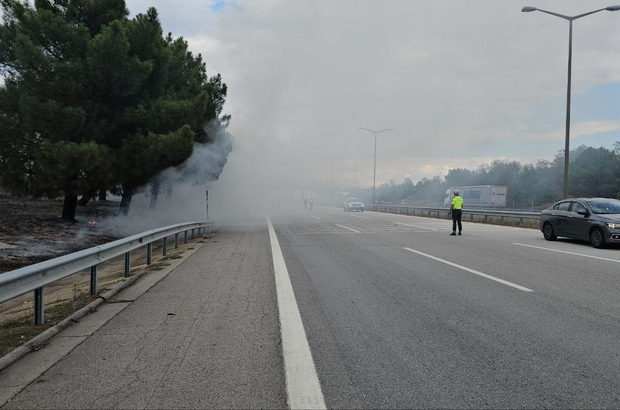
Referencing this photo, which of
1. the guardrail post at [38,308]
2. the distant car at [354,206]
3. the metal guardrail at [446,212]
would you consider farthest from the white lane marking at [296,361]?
the distant car at [354,206]

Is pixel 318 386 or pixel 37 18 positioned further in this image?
pixel 37 18

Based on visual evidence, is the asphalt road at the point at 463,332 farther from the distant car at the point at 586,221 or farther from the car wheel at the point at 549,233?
the car wheel at the point at 549,233

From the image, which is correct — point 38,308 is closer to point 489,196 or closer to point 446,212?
point 446,212

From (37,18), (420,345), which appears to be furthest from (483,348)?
(37,18)

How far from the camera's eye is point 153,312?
17.2 feet

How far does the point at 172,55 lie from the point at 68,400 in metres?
19.2

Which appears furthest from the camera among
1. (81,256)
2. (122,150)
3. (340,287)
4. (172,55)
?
(172,55)

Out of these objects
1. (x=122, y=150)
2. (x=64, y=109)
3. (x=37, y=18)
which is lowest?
(x=122, y=150)

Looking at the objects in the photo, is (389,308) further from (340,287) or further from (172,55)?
(172,55)

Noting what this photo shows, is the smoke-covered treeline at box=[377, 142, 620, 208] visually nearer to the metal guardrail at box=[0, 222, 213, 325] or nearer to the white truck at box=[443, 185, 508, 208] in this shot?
the white truck at box=[443, 185, 508, 208]

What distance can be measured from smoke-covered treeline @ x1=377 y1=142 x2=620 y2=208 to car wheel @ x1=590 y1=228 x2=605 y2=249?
39631 mm

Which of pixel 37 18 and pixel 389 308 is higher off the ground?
pixel 37 18

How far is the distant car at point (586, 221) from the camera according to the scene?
11297mm

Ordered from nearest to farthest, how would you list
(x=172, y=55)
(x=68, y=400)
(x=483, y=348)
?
(x=68, y=400) < (x=483, y=348) < (x=172, y=55)
